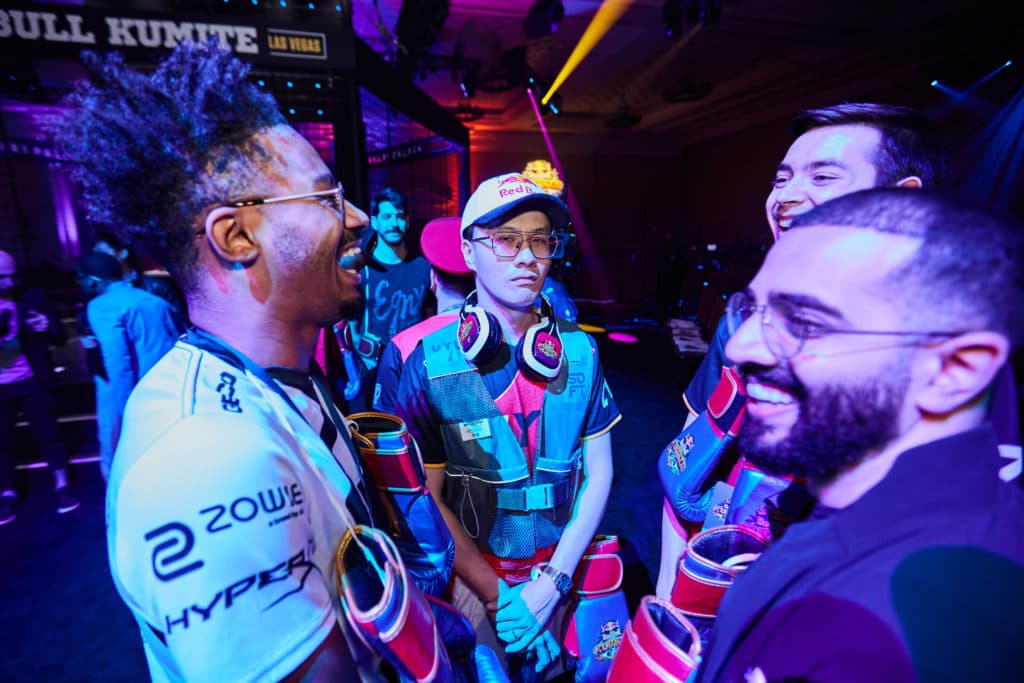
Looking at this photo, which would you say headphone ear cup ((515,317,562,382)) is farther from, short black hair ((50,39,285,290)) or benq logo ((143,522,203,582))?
benq logo ((143,522,203,582))

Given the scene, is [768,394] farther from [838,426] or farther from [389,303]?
[389,303]

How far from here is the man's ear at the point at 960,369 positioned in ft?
2.38

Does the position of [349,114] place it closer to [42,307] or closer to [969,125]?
[42,307]

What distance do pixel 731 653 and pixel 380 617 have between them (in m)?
0.61

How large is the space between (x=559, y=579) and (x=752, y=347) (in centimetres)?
113

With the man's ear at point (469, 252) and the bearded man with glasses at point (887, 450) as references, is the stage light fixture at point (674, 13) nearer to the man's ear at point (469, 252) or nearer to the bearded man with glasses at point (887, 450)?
the man's ear at point (469, 252)

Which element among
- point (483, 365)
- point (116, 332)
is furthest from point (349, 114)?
point (483, 365)

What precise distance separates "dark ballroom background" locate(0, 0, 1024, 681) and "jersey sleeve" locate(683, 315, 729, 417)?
750mm

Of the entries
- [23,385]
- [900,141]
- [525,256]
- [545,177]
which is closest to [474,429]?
[525,256]

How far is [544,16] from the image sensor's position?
6930 mm

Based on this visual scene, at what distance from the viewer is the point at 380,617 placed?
0.79 m

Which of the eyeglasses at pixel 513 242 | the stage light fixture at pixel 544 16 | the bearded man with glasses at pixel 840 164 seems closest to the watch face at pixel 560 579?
the bearded man with glasses at pixel 840 164

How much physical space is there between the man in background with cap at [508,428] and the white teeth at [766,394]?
0.80 m

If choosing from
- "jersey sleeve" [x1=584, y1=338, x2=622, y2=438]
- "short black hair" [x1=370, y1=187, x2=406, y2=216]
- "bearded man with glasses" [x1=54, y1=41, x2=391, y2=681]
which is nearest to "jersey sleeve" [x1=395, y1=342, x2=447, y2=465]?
"bearded man with glasses" [x1=54, y1=41, x2=391, y2=681]
